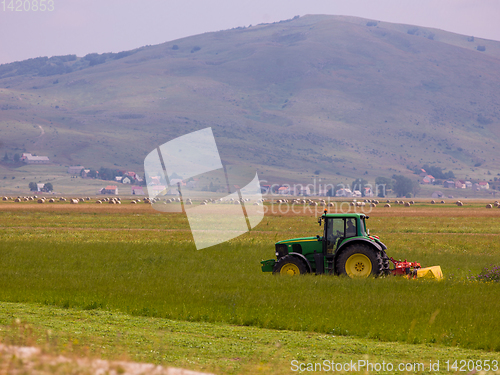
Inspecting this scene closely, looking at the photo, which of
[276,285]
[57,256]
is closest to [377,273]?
[276,285]

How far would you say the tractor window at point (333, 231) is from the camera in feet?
63.6

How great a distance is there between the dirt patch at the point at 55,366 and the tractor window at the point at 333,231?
44.5 ft

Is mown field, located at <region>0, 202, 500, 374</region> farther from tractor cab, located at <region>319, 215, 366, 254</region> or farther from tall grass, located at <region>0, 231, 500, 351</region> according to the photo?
tractor cab, located at <region>319, 215, 366, 254</region>

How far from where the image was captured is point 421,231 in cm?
4719

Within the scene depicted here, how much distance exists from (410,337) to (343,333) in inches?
60.1

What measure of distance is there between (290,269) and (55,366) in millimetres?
14404

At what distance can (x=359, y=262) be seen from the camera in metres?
18.7

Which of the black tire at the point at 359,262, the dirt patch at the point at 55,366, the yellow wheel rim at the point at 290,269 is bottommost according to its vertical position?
the yellow wheel rim at the point at 290,269

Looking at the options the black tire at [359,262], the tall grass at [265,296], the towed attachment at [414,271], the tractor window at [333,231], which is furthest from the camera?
the tractor window at [333,231]

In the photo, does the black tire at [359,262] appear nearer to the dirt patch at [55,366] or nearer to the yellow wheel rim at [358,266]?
the yellow wheel rim at [358,266]

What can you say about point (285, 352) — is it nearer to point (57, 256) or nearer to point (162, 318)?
point (162, 318)

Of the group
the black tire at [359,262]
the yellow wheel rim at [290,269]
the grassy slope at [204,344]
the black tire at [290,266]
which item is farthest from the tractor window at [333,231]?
the grassy slope at [204,344]

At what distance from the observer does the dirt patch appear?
550 cm

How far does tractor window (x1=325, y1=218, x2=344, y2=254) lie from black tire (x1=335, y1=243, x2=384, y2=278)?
2.00 ft
